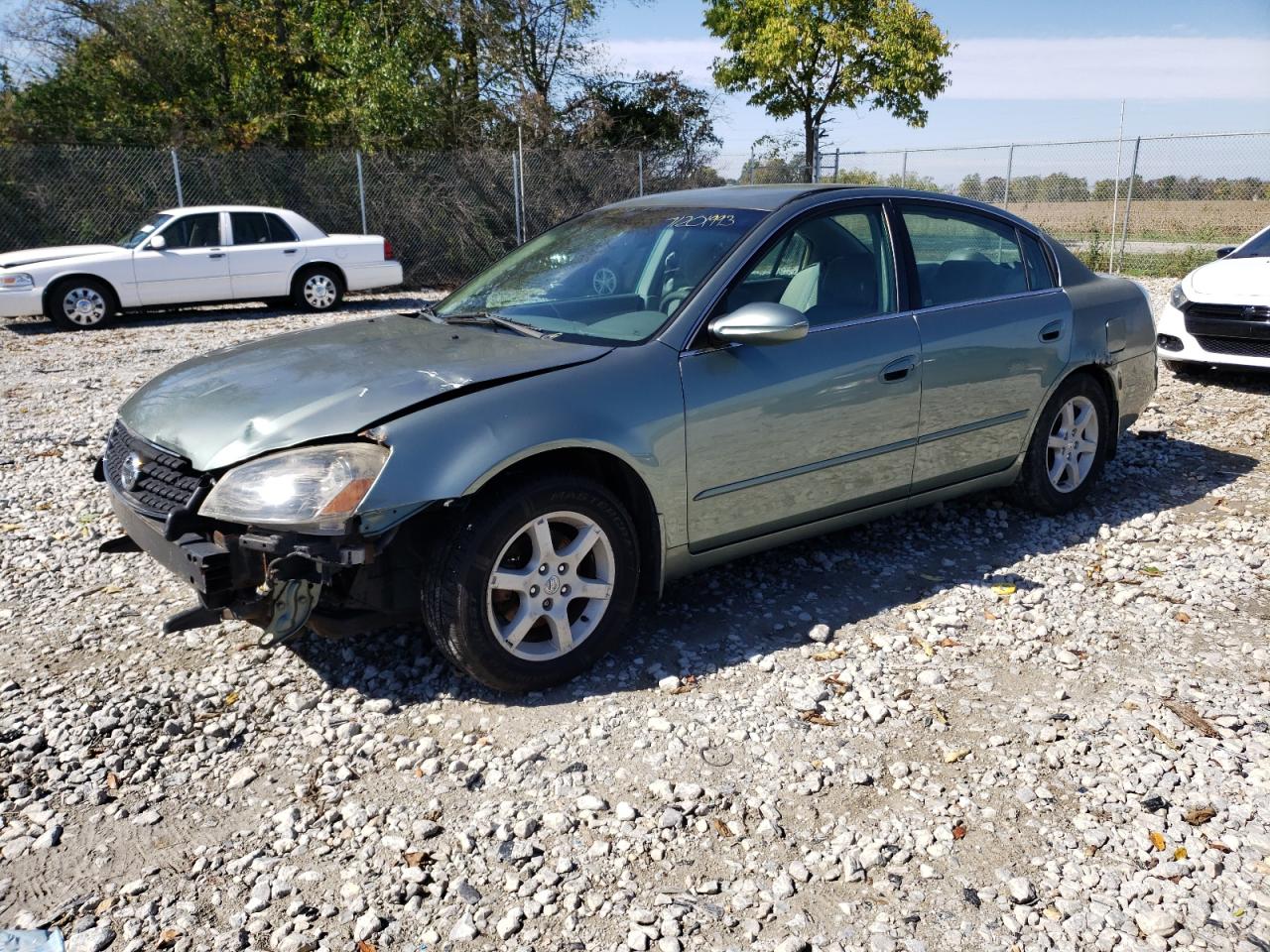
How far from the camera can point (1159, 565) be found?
468cm

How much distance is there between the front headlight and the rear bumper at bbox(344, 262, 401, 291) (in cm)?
1163

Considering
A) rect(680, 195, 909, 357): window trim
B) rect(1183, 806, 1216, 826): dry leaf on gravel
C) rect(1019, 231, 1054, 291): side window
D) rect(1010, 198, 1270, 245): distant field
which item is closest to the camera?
rect(1183, 806, 1216, 826): dry leaf on gravel

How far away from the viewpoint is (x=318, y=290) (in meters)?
13.8

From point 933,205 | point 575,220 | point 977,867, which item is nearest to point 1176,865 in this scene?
point 977,867

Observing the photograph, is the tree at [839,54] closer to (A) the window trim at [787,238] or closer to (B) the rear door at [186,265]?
(B) the rear door at [186,265]

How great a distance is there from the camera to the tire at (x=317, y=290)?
13680 millimetres

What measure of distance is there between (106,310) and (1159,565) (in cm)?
1197

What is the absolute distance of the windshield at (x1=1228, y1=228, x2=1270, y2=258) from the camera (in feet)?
29.3

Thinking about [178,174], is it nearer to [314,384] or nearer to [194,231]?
[194,231]

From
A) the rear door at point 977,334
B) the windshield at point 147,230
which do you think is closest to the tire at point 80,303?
the windshield at point 147,230

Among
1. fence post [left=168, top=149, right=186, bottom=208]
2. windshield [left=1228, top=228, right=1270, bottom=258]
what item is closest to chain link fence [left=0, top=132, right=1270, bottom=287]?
fence post [left=168, top=149, right=186, bottom=208]

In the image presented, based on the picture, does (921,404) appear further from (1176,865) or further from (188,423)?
(188,423)

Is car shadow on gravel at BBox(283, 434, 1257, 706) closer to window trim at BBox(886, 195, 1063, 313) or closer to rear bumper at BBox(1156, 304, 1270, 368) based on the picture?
window trim at BBox(886, 195, 1063, 313)

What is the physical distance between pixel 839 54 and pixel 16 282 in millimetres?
19275
